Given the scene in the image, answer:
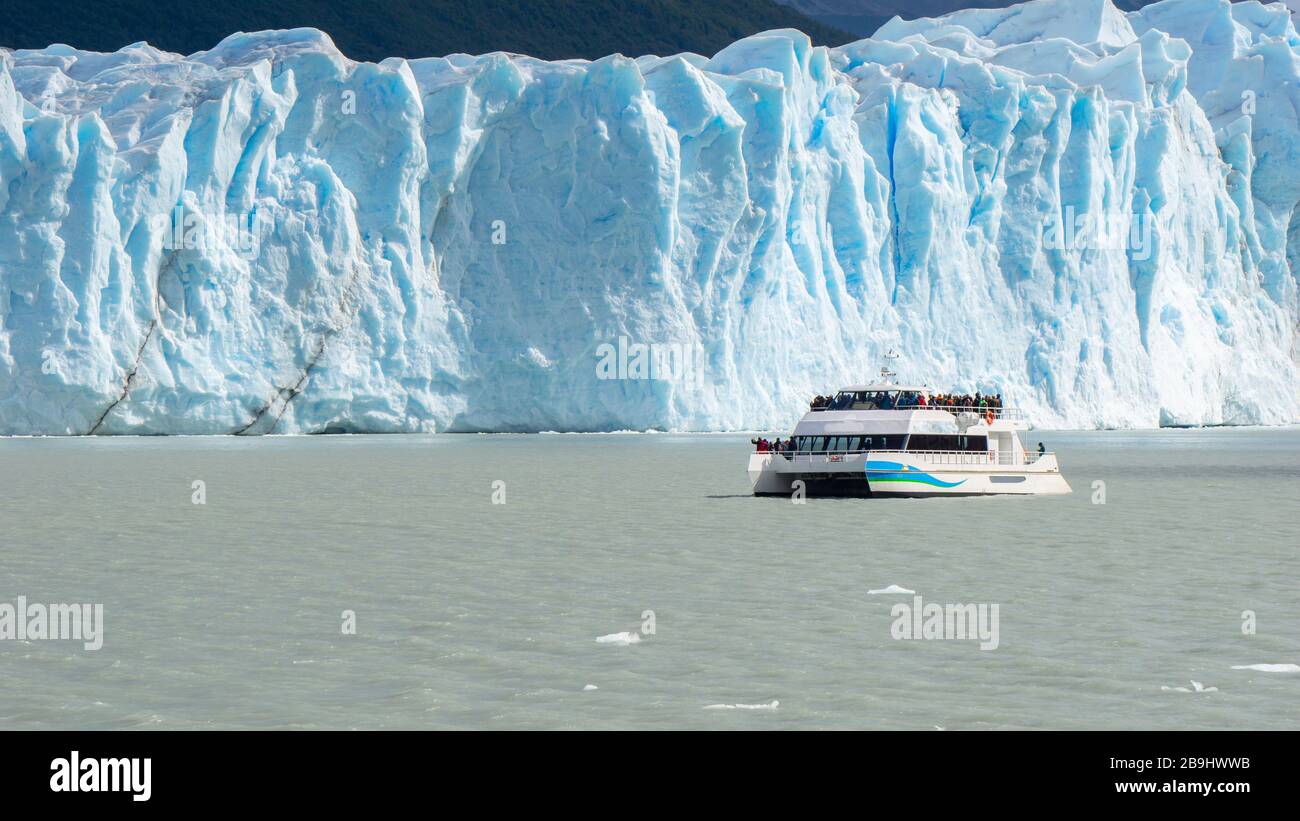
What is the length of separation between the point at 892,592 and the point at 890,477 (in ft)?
46.9

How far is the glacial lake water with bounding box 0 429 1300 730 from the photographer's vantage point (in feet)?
33.7

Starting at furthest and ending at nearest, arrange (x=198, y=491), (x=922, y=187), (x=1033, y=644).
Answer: (x=922, y=187), (x=198, y=491), (x=1033, y=644)

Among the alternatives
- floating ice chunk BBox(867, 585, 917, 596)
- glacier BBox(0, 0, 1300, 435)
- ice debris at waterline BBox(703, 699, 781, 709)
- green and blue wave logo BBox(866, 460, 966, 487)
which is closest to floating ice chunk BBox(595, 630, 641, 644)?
ice debris at waterline BBox(703, 699, 781, 709)

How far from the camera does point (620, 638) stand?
12914 millimetres

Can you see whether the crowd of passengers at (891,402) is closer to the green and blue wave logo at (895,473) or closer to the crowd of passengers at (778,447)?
the crowd of passengers at (778,447)

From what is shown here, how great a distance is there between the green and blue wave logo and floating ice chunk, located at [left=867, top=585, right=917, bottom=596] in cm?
1371

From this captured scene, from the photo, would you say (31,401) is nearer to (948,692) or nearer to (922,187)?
(922,187)

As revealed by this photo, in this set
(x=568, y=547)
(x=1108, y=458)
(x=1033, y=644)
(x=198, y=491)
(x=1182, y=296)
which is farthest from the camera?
(x=1182, y=296)

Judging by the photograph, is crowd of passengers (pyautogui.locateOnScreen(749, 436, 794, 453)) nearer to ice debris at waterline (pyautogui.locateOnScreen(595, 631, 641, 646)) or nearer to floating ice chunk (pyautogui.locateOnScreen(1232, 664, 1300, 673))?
ice debris at waterline (pyautogui.locateOnScreen(595, 631, 641, 646))

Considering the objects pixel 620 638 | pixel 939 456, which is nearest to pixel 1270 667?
pixel 620 638

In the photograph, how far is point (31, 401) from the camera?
161 ft

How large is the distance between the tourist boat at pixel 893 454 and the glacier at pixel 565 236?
956 inches
